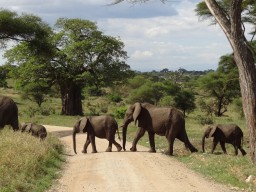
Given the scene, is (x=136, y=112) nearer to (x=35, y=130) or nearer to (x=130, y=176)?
(x=35, y=130)

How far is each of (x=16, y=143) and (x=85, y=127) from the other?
4.37 meters

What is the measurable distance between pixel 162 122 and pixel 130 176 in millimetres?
5570

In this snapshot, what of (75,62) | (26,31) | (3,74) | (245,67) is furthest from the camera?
(3,74)

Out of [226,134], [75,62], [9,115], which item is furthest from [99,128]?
[75,62]

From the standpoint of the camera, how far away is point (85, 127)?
17.2m

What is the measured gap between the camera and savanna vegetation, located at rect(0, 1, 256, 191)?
37.9 ft

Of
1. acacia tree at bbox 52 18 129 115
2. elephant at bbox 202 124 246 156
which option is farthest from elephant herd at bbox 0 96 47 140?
acacia tree at bbox 52 18 129 115

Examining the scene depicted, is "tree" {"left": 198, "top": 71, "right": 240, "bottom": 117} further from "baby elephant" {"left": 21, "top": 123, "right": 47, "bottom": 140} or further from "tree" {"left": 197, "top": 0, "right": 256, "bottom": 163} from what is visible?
"tree" {"left": 197, "top": 0, "right": 256, "bottom": 163}

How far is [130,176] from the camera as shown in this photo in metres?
10.8

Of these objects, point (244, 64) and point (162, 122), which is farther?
point (162, 122)

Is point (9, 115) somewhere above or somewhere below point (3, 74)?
below

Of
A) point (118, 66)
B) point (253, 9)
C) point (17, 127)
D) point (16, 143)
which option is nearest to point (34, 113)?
point (118, 66)

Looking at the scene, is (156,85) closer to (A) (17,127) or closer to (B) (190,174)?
(A) (17,127)

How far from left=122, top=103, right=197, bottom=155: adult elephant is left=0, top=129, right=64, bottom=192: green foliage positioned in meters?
3.51
